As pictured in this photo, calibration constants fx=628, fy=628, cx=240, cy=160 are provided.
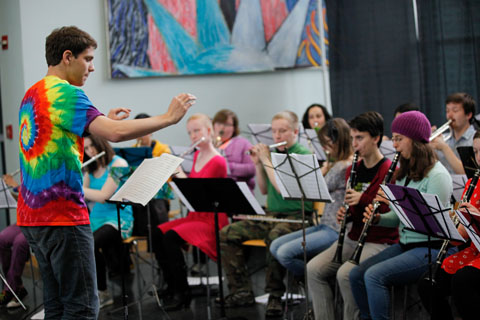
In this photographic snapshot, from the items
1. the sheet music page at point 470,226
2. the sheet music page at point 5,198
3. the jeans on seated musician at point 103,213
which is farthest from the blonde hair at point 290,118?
the sheet music page at point 5,198

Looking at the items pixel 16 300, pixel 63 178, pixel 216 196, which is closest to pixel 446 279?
pixel 216 196

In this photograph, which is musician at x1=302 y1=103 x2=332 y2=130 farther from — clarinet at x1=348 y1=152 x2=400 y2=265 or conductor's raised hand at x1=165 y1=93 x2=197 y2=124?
conductor's raised hand at x1=165 y1=93 x2=197 y2=124

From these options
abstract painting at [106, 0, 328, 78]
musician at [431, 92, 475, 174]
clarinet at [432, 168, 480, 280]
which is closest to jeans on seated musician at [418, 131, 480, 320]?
clarinet at [432, 168, 480, 280]

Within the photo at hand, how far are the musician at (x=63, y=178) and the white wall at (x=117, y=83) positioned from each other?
355cm

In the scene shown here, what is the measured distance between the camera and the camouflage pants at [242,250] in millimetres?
4023

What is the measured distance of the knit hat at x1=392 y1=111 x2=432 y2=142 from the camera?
10.5 ft

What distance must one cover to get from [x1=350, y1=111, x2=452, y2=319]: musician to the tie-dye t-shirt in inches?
59.9

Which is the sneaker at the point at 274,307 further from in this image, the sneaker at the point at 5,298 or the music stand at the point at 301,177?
the sneaker at the point at 5,298

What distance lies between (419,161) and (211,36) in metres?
3.58

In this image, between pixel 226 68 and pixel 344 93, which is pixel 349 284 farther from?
pixel 226 68

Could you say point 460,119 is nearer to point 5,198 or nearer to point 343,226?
point 343,226

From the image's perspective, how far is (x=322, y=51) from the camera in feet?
21.2

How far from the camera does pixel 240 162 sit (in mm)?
5363

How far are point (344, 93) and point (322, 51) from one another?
585 mm
